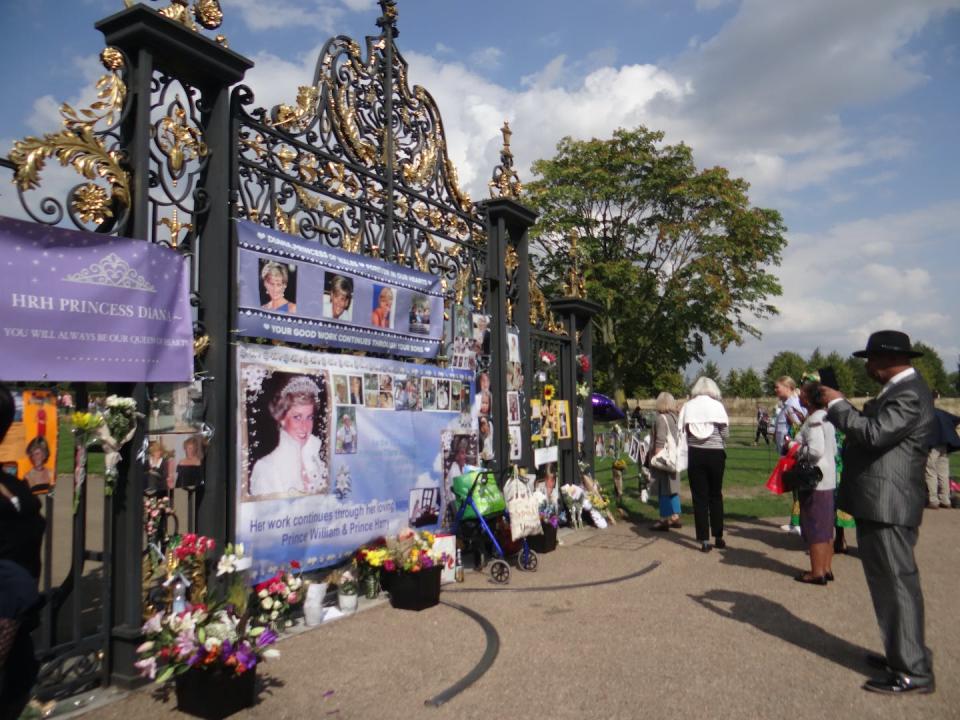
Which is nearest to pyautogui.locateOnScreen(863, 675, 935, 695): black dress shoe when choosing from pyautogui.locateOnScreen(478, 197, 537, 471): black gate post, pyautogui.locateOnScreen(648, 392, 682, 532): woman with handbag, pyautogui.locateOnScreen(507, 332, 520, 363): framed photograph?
pyautogui.locateOnScreen(478, 197, 537, 471): black gate post

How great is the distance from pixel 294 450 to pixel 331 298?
52.8 inches

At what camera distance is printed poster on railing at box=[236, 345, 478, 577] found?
562cm

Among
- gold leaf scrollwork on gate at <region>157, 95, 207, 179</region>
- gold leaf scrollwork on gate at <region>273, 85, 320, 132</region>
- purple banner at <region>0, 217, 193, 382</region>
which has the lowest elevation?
purple banner at <region>0, 217, 193, 382</region>

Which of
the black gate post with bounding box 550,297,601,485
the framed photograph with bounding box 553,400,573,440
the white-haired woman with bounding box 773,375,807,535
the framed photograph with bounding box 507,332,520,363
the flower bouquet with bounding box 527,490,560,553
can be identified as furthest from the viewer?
the black gate post with bounding box 550,297,601,485

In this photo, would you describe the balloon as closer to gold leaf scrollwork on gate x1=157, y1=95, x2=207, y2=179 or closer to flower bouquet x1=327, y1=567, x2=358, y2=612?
flower bouquet x1=327, y1=567, x2=358, y2=612

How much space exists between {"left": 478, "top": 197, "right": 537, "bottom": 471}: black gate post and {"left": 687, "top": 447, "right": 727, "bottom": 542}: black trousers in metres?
2.09

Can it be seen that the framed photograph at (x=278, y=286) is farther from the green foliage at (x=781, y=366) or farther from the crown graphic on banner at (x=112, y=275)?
the green foliage at (x=781, y=366)

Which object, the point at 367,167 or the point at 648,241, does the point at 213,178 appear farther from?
the point at 648,241

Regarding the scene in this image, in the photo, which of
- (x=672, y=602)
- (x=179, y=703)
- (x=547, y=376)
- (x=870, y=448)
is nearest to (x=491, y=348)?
(x=547, y=376)

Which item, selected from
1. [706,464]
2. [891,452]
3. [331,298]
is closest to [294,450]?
[331,298]

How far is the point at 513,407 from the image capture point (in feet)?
30.8

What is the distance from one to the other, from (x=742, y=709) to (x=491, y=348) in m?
5.61

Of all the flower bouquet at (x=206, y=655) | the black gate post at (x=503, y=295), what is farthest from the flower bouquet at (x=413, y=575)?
the black gate post at (x=503, y=295)

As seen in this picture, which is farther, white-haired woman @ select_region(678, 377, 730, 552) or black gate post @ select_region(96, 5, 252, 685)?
white-haired woman @ select_region(678, 377, 730, 552)
